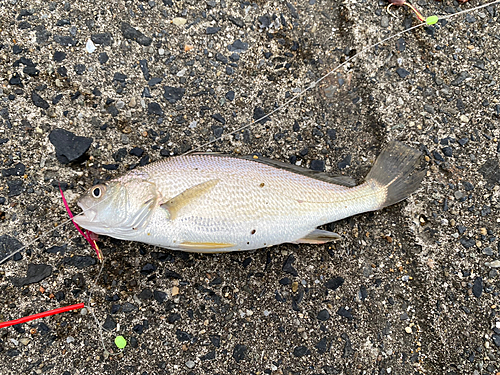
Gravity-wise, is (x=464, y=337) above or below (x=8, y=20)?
below

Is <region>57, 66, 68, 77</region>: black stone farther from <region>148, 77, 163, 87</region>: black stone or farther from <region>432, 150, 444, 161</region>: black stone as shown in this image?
<region>432, 150, 444, 161</region>: black stone

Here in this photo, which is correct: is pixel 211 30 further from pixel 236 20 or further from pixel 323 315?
pixel 323 315

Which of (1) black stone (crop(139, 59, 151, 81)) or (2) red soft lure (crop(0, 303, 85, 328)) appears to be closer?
(2) red soft lure (crop(0, 303, 85, 328))

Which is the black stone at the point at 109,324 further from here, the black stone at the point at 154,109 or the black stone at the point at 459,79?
the black stone at the point at 459,79

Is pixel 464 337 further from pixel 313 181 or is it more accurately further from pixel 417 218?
pixel 313 181

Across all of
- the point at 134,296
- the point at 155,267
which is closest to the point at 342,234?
the point at 155,267

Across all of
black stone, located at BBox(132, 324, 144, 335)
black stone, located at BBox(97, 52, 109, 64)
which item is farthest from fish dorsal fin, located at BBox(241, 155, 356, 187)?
black stone, located at BBox(132, 324, 144, 335)
